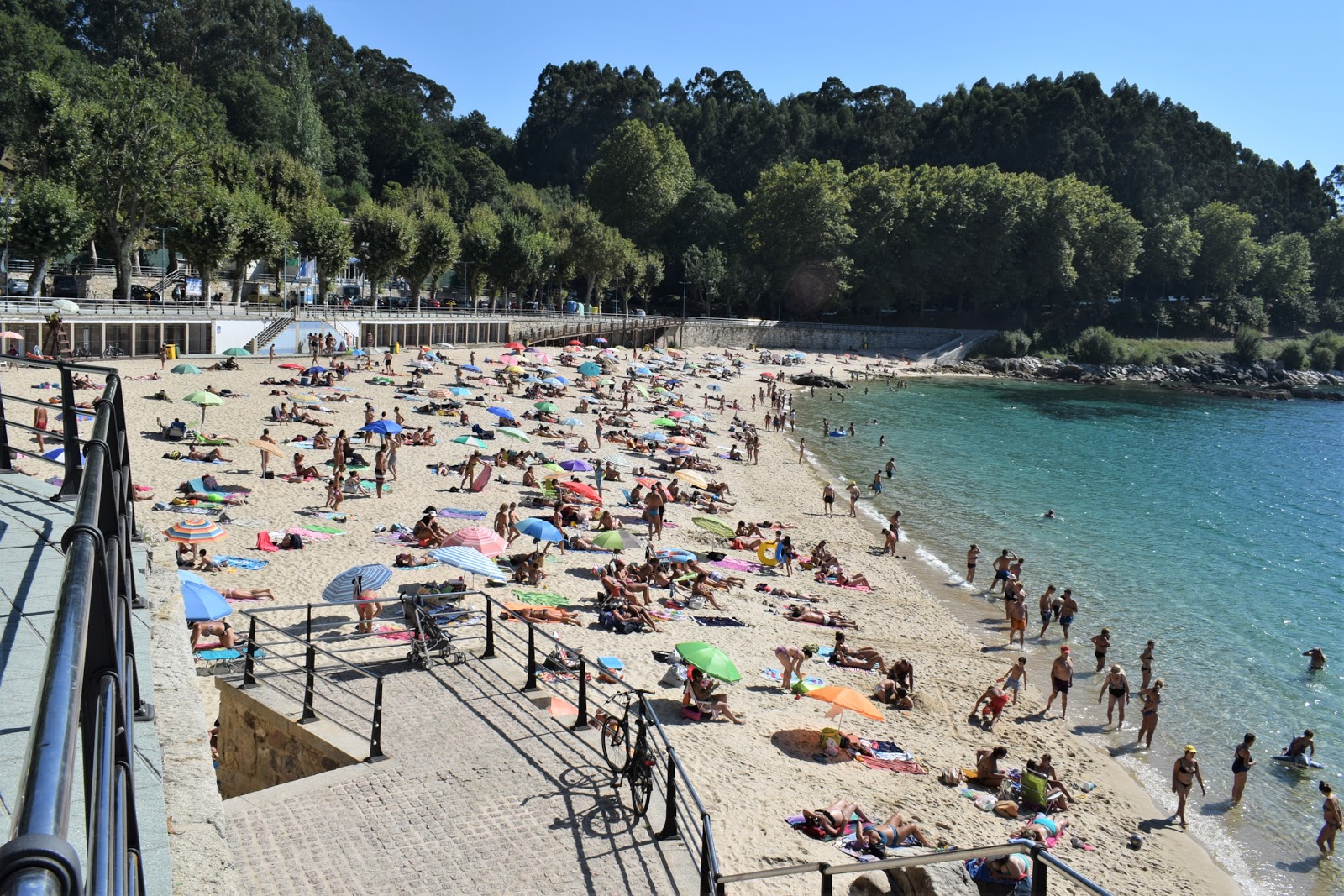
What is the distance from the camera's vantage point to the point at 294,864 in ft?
21.6

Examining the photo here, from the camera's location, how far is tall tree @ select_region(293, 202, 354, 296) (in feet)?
165

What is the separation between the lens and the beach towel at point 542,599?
54.9 feet

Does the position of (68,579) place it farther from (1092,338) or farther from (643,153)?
(1092,338)

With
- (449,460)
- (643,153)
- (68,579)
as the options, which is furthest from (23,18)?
(68,579)

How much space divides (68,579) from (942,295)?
99.1m

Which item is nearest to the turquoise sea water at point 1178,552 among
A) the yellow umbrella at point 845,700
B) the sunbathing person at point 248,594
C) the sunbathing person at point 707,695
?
the yellow umbrella at point 845,700

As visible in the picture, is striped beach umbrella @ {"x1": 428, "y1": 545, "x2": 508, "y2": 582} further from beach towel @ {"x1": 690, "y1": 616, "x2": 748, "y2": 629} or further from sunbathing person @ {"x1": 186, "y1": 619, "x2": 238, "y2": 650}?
beach towel @ {"x1": 690, "y1": 616, "x2": 748, "y2": 629}

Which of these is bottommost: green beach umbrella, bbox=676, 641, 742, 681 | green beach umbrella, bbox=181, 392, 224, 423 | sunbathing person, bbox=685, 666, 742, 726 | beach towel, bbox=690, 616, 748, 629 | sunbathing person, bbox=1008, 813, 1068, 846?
sunbathing person, bbox=1008, 813, 1068, 846

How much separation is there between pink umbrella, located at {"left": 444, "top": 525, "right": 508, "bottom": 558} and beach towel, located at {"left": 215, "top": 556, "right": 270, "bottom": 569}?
3268 millimetres

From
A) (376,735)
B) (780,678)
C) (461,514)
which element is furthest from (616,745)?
(461,514)

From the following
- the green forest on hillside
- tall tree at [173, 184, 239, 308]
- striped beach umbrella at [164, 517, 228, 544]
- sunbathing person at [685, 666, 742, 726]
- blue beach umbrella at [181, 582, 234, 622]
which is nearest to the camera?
blue beach umbrella at [181, 582, 234, 622]

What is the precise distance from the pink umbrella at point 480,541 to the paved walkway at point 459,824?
7769mm

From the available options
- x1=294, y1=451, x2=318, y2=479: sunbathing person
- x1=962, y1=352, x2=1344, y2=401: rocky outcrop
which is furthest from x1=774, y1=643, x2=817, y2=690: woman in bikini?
x1=962, y1=352, x2=1344, y2=401: rocky outcrop

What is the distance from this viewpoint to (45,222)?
37.0 metres
